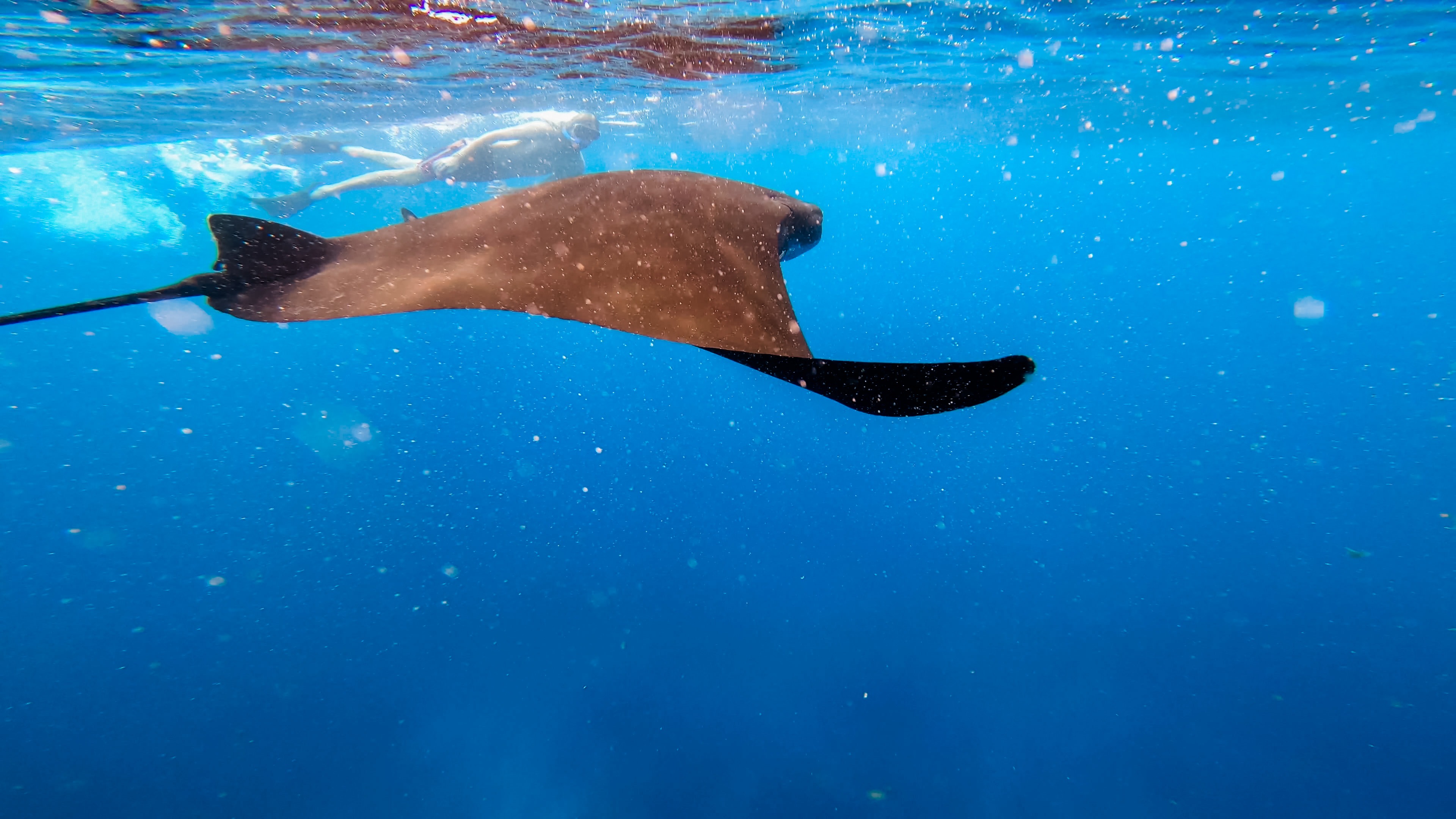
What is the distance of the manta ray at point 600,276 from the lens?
4.63ft

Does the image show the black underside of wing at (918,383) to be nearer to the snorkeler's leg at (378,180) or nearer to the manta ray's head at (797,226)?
the manta ray's head at (797,226)

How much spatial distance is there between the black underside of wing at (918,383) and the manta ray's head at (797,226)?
228cm

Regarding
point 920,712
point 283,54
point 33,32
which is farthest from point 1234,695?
point 33,32

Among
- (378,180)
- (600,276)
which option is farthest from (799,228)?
(378,180)

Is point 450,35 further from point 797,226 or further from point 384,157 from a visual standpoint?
point 384,157

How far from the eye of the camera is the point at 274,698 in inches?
495

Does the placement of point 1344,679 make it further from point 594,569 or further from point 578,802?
point 594,569

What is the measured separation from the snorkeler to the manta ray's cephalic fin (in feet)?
38.7

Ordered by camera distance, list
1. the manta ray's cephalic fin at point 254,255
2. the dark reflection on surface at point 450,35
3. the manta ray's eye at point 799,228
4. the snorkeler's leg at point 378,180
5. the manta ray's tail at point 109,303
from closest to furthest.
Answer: the manta ray's tail at point 109,303 → the manta ray's cephalic fin at point 254,255 → the manta ray's eye at point 799,228 → the dark reflection on surface at point 450,35 → the snorkeler's leg at point 378,180

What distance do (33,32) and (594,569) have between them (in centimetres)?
1435

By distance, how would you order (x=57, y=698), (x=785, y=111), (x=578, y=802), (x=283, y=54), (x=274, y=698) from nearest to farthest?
(x=283, y=54) → (x=578, y=802) → (x=274, y=698) → (x=57, y=698) → (x=785, y=111)

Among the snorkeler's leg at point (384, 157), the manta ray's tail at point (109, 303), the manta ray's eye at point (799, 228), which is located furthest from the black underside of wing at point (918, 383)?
the snorkeler's leg at point (384, 157)

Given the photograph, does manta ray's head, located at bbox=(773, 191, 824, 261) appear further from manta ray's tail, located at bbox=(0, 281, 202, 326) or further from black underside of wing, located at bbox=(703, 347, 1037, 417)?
manta ray's tail, located at bbox=(0, 281, 202, 326)

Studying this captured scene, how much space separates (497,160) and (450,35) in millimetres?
6143
